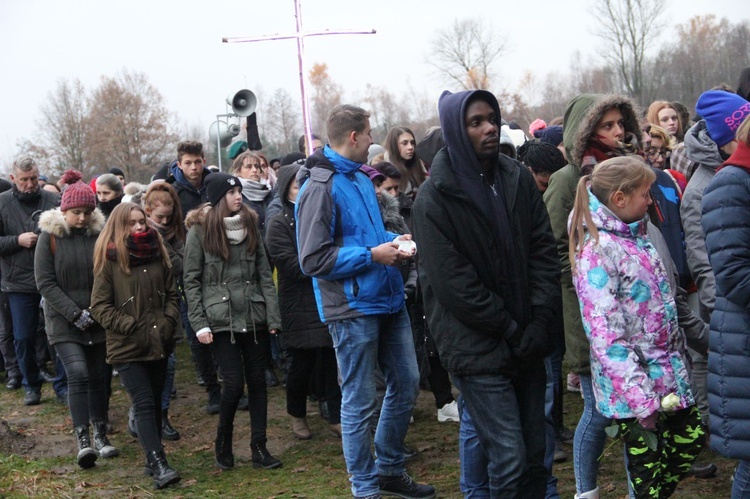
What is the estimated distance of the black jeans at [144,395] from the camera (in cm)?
643

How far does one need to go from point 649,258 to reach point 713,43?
276 ft

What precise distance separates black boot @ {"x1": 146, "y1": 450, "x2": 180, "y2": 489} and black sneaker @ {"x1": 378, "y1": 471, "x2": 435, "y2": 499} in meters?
1.68

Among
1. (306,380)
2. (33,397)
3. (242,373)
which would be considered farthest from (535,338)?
(33,397)

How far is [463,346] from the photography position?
13.3 ft

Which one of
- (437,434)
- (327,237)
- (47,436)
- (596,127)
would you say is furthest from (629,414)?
(47,436)

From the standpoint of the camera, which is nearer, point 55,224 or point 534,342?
point 534,342

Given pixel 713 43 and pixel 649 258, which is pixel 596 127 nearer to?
pixel 649 258

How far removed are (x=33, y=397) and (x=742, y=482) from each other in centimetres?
764

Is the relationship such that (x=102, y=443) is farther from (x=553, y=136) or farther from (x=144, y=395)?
(x=553, y=136)

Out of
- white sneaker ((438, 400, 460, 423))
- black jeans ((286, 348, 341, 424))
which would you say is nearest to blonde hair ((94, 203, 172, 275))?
black jeans ((286, 348, 341, 424))

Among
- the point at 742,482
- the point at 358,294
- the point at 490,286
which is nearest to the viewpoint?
the point at 490,286

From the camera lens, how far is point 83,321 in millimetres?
7242

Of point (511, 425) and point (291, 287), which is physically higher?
point (291, 287)

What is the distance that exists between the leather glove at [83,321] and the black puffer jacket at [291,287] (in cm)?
163
